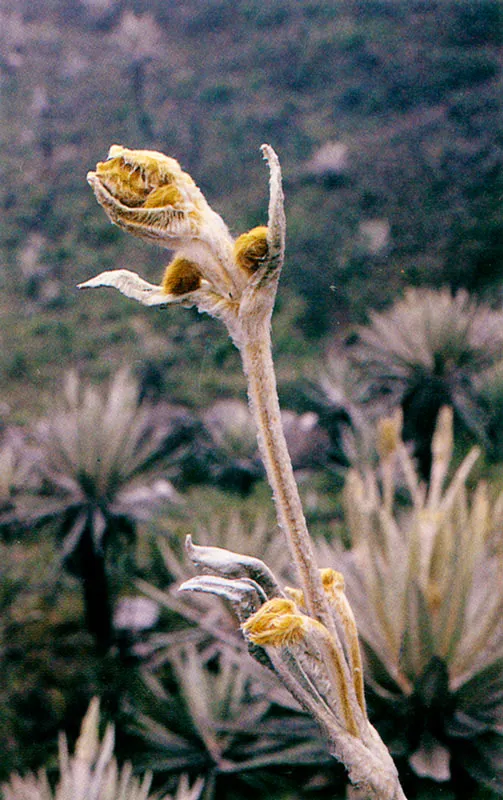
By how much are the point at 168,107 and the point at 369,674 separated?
3258 millimetres

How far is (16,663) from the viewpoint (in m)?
1.33

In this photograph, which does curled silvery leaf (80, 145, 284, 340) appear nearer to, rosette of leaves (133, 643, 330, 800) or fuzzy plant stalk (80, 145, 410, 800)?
fuzzy plant stalk (80, 145, 410, 800)

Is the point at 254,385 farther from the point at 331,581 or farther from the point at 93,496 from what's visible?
the point at 93,496

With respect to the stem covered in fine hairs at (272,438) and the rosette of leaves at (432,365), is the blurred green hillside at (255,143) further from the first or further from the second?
the stem covered in fine hairs at (272,438)

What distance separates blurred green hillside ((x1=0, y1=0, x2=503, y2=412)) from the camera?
9.06ft

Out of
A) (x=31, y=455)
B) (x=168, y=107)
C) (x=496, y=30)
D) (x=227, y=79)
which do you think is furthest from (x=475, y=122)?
(x=31, y=455)

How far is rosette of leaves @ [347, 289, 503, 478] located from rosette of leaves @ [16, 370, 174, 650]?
29.3 inches

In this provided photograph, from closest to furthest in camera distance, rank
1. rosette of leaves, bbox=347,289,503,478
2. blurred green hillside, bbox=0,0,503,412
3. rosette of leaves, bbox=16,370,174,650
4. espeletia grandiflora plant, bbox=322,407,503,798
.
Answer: espeletia grandiflora plant, bbox=322,407,503,798 < rosette of leaves, bbox=16,370,174,650 < rosette of leaves, bbox=347,289,503,478 < blurred green hillside, bbox=0,0,503,412

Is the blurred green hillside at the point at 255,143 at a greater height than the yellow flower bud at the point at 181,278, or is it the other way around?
the blurred green hillside at the point at 255,143

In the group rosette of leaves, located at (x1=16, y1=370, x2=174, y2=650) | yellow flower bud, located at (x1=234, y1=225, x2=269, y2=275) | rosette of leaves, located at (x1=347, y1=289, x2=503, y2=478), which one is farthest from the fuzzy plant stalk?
rosette of leaves, located at (x1=347, y1=289, x2=503, y2=478)

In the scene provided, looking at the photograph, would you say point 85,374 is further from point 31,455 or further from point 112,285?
point 112,285

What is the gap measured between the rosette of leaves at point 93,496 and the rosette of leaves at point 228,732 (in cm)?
27

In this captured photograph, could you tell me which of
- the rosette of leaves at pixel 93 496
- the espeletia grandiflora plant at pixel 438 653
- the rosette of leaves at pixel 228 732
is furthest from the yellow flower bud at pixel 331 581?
the rosette of leaves at pixel 93 496

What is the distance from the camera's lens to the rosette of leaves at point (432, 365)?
1748mm
